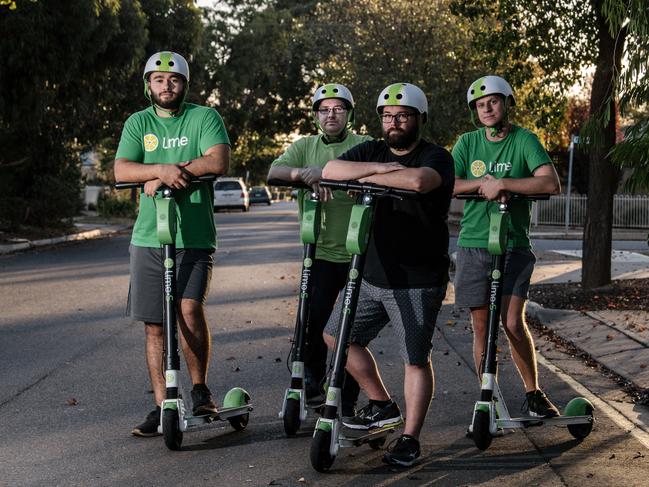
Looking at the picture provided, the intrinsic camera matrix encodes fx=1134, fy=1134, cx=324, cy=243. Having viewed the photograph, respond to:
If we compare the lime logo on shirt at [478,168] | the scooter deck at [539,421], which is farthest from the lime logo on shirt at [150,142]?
the scooter deck at [539,421]

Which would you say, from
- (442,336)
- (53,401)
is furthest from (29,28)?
(53,401)

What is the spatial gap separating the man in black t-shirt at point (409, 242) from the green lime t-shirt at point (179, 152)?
33.3 inches

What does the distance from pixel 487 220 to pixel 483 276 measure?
1.06ft

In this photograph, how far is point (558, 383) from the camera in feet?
27.6

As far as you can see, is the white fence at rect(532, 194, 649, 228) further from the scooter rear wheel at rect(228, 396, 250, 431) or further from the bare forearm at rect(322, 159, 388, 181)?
the bare forearm at rect(322, 159, 388, 181)

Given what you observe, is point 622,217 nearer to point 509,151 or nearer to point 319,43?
point 319,43

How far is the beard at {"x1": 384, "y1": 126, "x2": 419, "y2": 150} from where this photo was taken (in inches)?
223

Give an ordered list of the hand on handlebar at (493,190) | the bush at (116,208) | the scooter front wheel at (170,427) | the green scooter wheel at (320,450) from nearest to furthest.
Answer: the green scooter wheel at (320,450), the scooter front wheel at (170,427), the hand on handlebar at (493,190), the bush at (116,208)

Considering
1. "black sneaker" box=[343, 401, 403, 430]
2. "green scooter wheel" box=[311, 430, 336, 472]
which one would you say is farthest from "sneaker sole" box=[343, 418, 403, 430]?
"green scooter wheel" box=[311, 430, 336, 472]

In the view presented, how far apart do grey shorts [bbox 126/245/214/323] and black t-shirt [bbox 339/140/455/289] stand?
1.06 m

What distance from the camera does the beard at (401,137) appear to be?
5.67 meters

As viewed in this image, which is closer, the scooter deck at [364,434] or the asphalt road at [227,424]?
the asphalt road at [227,424]

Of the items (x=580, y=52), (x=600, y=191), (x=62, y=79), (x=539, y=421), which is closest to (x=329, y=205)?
(x=539, y=421)

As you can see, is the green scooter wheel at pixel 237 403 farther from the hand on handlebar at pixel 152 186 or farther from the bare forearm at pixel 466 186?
the bare forearm at pixel 466 186
